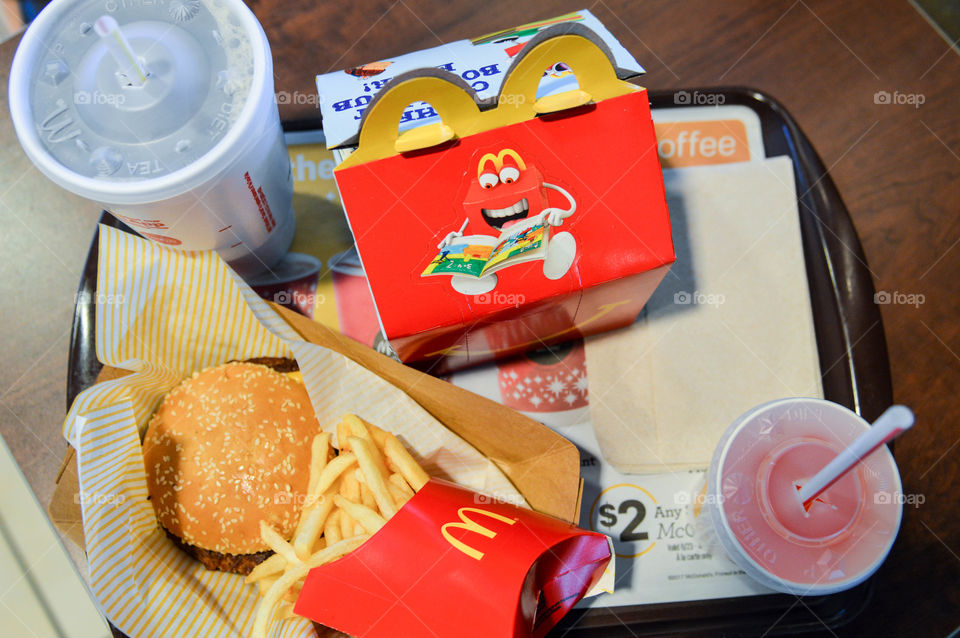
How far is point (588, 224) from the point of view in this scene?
861 mm

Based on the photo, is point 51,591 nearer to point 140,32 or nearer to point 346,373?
point 346,373

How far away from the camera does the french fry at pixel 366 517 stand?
862 millimetres

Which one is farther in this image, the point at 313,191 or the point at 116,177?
the point at 313,191

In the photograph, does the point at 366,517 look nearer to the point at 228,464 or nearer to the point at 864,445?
the point at 228,464

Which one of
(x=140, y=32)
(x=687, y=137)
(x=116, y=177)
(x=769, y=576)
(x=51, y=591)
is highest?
(x=140, y=32)

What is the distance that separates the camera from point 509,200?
836 millimetres

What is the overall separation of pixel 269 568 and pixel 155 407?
13.0 inches

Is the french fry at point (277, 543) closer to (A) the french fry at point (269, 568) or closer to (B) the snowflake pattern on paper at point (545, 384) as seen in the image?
(A) the french fry at point (269, 568)

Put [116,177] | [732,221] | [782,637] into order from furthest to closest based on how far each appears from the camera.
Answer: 1. [732,221]
2. [782,637]
3. [116,177]

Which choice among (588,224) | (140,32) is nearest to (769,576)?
(588,224)

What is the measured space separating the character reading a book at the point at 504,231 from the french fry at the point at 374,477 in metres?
0.25

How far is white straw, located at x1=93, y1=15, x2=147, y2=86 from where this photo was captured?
0.71 m

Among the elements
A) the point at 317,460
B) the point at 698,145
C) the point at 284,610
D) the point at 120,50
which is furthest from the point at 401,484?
the point at 698,145

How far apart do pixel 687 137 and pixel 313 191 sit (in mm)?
704
